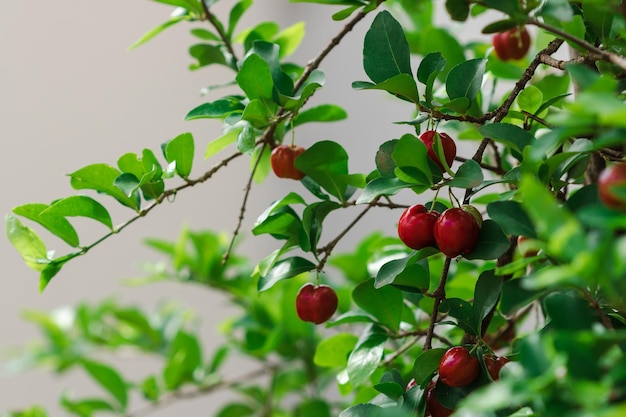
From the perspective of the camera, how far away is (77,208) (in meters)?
0.68

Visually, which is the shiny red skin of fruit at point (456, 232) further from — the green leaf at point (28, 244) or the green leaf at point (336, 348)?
the green leaf at point (28, 244)

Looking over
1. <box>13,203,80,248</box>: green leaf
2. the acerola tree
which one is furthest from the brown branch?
<box>13,203,80,248</box>: green leaf

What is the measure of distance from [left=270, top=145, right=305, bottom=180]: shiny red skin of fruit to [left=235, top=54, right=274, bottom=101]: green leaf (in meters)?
0.07

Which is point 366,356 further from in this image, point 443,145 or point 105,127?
point 105,127

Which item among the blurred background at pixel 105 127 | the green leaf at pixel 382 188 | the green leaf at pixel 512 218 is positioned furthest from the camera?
the blurred background at pixel 105 127

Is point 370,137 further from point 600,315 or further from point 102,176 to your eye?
point 600,315

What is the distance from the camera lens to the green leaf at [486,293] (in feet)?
1.91

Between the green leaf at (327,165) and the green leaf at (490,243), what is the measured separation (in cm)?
17

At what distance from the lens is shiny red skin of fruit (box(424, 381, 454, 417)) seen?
58cm

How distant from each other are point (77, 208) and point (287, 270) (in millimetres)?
197

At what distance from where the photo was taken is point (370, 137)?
2.32m

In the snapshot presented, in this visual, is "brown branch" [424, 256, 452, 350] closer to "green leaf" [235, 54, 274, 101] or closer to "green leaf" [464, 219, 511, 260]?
"green leaf" [464, 219, 511, 260]

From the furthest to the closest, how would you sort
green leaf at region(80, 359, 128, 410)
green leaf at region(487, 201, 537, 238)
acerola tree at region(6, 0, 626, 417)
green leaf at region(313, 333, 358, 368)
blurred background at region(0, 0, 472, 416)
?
1. blurred background at region(0, 0, 472, 416)
2. green leaf at region(80, 359, 128, 410)
3. green leaf at region(313, 333, 358, 368)
4. green leaf at region(487, 201, 537, 238)
5. acerola tree at region(6, 0, 626, 417)

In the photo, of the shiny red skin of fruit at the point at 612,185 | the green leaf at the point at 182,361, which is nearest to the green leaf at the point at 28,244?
the shiny red skin of fruit at the point at 612,185
